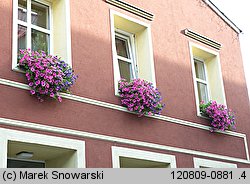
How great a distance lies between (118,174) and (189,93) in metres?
4.58

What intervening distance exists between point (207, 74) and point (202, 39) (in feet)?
3.37

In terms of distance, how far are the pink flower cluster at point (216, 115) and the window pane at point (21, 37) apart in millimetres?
4614

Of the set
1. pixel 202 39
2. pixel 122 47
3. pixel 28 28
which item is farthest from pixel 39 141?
pixel 202 39

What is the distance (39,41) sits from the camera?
29.0ft

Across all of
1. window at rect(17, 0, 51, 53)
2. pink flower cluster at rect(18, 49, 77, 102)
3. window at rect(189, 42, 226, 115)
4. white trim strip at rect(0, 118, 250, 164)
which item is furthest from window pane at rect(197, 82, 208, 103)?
pink flower cluster at rect(18, 49, 77, 102)

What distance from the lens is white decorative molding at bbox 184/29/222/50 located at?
11.6 meters

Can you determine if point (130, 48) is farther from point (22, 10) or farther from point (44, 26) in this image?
point (22, 10)

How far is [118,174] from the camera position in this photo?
22.5 ft

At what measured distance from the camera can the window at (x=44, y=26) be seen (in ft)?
28.3

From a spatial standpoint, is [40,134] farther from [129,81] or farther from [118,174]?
[129,81]

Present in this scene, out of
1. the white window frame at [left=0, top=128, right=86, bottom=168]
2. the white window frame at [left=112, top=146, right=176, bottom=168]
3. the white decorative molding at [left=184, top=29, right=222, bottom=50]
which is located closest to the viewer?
the white window frame at [left=0, top=128, right=86, bottom=168]

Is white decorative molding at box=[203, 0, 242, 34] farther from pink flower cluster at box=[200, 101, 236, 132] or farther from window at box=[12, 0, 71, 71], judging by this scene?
window at box=[12, 0, 71, 71]

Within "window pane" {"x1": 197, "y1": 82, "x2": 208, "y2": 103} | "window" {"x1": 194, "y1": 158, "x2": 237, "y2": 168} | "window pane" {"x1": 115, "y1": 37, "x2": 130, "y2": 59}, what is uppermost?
"window pane" {"x1": 115, "y1": 37, "x2": 130, "y2": 59}

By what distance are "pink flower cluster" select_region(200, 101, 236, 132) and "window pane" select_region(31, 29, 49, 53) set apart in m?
4.16
